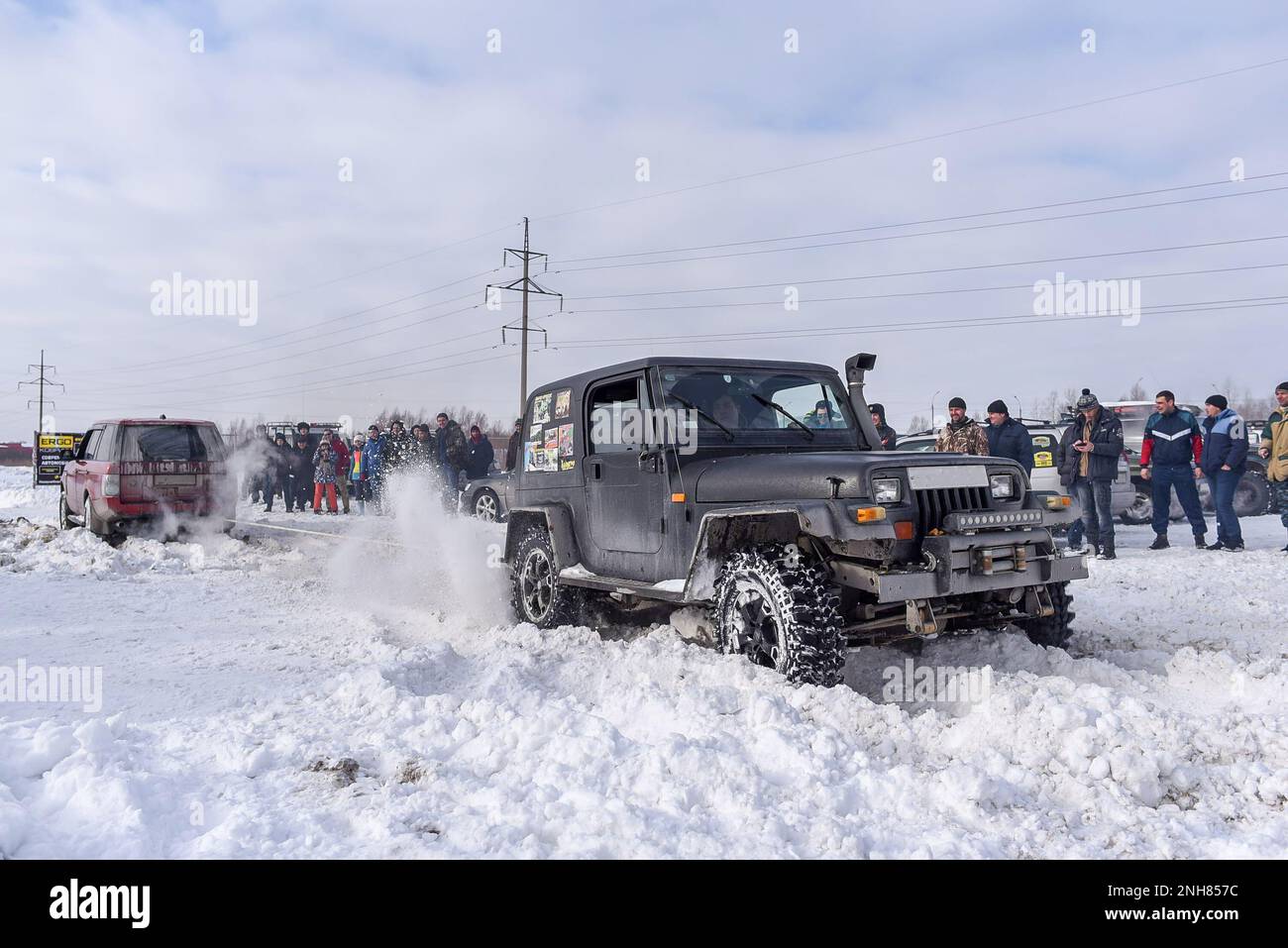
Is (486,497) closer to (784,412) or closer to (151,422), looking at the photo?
(151,422)

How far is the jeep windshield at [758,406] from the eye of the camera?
5.18 metres

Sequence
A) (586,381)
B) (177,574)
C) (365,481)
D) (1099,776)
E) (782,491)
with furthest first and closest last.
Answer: (365,481), (177,574), (586,381), (782,491), (1099,776)

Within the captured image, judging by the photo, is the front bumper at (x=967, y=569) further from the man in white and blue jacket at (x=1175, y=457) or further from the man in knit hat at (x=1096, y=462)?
the man in white and blue jacket at (x=1175, y=457)

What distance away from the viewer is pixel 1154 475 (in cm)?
998

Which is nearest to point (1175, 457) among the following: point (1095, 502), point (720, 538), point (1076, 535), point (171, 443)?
point (1095, 502)

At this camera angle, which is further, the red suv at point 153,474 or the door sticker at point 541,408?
the red suv at point 153,474

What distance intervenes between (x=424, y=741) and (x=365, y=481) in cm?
1476

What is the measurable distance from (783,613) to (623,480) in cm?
157

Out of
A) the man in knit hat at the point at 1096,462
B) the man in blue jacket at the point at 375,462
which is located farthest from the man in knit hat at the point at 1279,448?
the man in blue jacket at the point at 375,462

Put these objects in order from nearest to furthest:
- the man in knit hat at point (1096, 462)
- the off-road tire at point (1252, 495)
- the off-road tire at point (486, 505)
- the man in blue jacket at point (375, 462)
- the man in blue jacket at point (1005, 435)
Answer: the man in blue jacket at point (1005, 435), the man in knit hat at point (1096, 462), the off-road tire at point (1252, 495), the off-road tire at point (486, 505), the man in blue jacket at point (375, 462)

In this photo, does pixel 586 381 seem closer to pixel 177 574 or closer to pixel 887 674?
pixel 887 674

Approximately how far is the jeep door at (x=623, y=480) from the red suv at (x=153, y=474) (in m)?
7.81

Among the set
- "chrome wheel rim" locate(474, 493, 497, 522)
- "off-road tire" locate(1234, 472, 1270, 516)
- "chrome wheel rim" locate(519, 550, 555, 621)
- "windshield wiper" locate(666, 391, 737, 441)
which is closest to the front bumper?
"windshield wiper" locate(666, 391, 737, 441)
